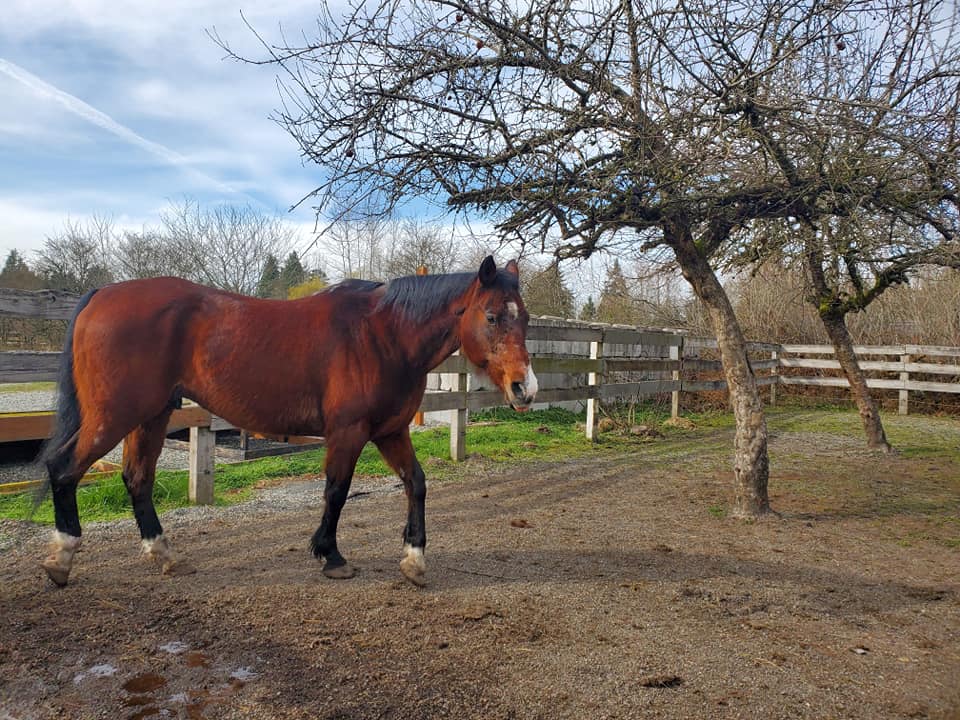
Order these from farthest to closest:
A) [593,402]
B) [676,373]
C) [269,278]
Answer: [269,278] < [676,373] < [593,402]

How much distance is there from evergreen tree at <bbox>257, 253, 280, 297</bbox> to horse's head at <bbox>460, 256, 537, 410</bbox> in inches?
881

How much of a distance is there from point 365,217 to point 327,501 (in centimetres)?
201

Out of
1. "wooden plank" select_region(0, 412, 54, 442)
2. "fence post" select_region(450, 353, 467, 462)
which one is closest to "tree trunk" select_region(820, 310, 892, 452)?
"fence post" select_region(450, 353, 467, 462)

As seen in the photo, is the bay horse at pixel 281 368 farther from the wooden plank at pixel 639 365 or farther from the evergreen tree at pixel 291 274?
the evergreen tree at pixel 291 274

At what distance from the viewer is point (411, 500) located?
3402 millimetres

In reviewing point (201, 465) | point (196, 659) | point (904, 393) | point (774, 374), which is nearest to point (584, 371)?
point (201, 465)

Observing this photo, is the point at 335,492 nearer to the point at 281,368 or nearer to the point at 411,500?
the point at 411,500

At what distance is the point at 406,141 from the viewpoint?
4.11 meters

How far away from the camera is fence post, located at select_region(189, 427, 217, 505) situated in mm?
4727

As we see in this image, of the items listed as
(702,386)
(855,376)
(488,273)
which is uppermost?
(488,273)

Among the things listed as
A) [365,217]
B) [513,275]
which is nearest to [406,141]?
[365,217]

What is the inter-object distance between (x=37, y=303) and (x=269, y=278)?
72.9 feet

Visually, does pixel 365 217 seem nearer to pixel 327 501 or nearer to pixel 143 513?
pixel 327 501

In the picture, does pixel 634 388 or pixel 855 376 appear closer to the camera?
pixel 855 376
